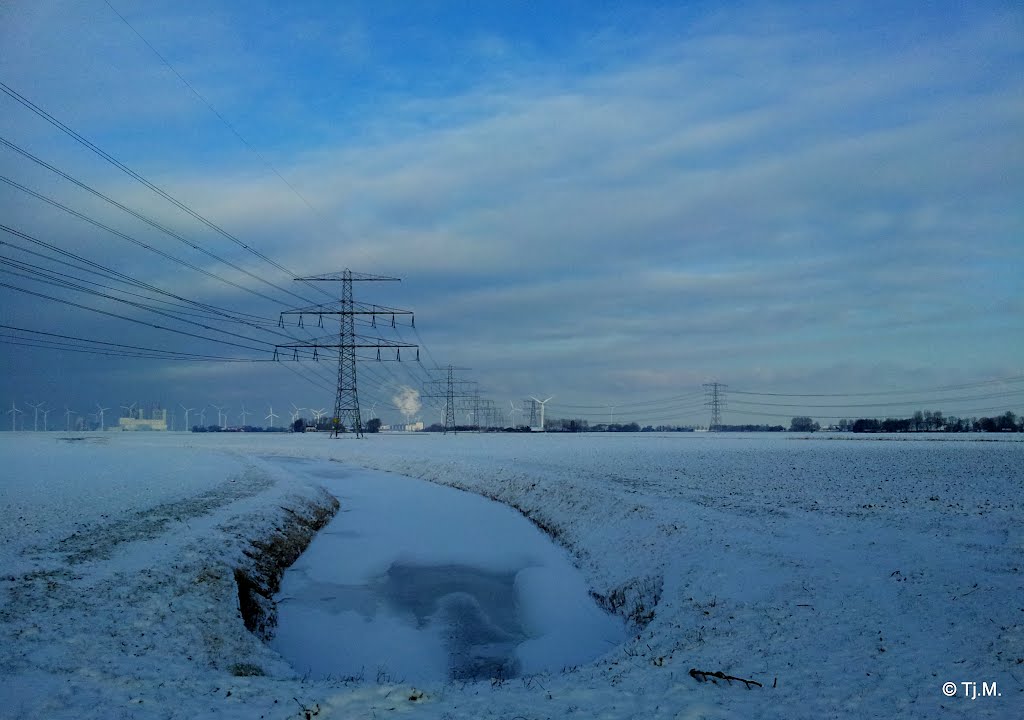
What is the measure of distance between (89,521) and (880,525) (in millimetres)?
29986

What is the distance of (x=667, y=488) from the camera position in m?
40.6

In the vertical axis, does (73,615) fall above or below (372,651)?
above

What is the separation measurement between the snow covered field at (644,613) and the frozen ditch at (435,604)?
140 centimetres

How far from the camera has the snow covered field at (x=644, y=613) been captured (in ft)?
39.5

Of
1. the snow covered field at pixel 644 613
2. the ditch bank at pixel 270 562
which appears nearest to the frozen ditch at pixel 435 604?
the ditch bank at pixel 270 562

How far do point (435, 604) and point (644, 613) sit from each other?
26.1 ft

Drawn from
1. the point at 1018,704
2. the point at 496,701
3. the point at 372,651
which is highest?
the point at 1018,704

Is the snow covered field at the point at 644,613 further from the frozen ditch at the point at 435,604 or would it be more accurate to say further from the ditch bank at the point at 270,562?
the frozen ditch at the point at 435,604

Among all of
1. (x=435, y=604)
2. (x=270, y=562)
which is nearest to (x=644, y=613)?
(x=435, y=604)

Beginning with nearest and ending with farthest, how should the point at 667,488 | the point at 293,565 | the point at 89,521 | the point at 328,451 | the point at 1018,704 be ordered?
the point at 1018,704, the point at 89,521, the point at 293,565, the point at 667,488, the point at 328,451

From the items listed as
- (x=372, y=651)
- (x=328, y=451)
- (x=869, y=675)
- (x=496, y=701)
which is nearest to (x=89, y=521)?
(x=372, y=651)

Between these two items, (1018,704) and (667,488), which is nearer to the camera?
(1018,704)

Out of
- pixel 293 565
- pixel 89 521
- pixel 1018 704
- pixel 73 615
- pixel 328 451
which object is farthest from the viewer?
pixel 328 451

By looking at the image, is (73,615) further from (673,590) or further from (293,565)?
(673,590)
